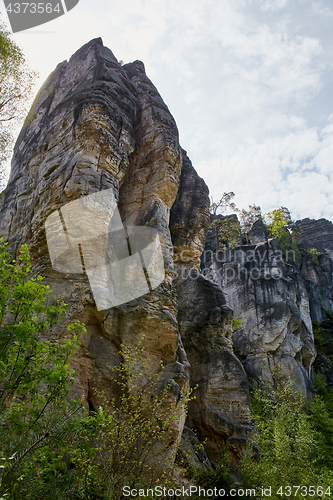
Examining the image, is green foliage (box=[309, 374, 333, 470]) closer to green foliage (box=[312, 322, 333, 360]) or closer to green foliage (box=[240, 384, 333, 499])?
green foliage (box=[312, 322, 333, 360])

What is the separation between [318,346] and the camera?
34.2 m

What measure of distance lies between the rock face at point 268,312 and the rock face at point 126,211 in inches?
369

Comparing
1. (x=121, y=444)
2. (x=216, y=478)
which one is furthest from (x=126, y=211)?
(x=216, y=478)

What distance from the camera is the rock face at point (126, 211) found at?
1138 cm

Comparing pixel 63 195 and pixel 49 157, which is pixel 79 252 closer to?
pixel 63 195

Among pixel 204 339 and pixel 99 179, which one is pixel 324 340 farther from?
pixel 99 179

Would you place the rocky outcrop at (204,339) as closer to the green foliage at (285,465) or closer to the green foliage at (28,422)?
the green foliage at (285,465)

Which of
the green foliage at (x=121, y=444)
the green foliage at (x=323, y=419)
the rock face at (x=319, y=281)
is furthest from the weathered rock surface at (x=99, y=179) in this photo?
the rock face at (x=319, y=281)

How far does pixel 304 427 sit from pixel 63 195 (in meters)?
12.7

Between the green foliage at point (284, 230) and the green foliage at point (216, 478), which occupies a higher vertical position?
the green foliage at point (284, 230)

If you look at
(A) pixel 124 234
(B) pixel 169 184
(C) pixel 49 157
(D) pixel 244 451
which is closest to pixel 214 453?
(D) pixel 244 451

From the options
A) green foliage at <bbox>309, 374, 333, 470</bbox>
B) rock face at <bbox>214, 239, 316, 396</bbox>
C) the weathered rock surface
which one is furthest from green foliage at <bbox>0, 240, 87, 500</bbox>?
rock face at <bbox>214, 239, 316, 396</bbox>

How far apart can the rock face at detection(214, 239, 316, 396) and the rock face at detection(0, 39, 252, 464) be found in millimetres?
9365

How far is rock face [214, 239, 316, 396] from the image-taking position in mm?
26562
